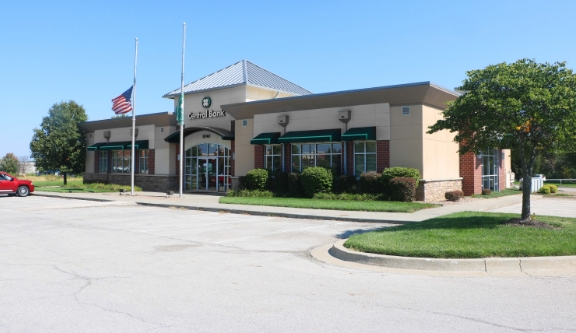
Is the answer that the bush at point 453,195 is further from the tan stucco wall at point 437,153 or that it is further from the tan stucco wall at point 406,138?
the tan stucco wall at point 406,138

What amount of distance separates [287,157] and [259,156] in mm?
2036

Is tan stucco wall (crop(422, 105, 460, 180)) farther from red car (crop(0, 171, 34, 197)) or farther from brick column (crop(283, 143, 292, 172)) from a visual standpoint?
red car (crop(0, 171, 34, 197))

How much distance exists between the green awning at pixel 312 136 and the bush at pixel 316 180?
1.56 metres

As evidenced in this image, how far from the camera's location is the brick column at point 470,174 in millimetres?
24922

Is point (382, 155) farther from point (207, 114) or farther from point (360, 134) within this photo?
point (207, 114)

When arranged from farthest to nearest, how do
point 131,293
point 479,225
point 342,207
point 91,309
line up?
point 342,207 → point 479,225 → point 131,293 → point 91,309

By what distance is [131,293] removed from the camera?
6.67 metres

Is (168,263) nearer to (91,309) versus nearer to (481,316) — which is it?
(91,309)

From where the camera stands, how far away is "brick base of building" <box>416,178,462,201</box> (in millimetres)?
21641

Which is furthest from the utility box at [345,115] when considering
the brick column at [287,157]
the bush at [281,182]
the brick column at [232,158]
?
the brick column at [232,158]

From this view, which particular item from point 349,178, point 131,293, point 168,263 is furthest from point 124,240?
point 349,178

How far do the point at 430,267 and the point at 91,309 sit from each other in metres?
5.36

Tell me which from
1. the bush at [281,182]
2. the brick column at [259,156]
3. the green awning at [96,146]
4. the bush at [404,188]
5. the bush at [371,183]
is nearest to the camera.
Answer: the bush at [404,188]

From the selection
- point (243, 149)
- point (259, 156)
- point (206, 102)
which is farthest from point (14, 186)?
point (259, 156)
